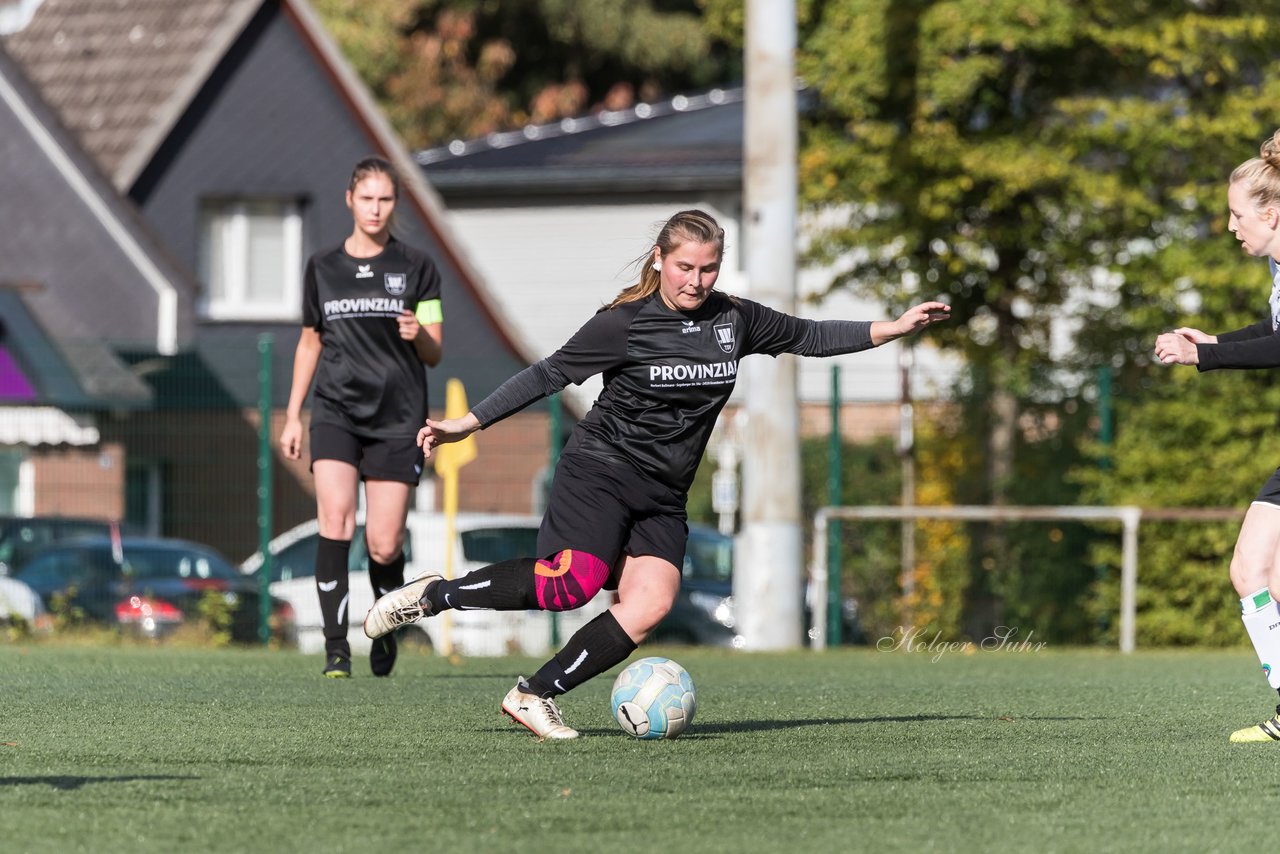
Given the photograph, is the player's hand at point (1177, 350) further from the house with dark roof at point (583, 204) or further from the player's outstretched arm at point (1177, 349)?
the house with dark roof at point (583, 204)

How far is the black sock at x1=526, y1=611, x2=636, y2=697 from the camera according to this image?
6.95 m

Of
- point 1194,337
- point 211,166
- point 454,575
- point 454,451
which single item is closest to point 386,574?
point 1194,337

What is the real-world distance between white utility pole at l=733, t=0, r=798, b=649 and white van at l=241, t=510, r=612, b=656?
135cm

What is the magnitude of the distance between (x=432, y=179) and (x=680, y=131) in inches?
166

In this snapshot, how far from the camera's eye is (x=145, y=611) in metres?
→ 15.3

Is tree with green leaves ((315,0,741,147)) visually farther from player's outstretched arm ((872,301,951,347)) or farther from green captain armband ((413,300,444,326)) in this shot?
player's outstretched arm ((872,301,951,347))

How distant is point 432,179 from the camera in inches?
1244

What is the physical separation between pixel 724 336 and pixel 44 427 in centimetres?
1129

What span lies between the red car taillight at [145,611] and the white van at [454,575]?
707 mm

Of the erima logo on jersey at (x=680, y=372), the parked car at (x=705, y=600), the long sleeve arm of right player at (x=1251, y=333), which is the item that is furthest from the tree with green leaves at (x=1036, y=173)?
the erima logo on jersey at (x=680, y=372)

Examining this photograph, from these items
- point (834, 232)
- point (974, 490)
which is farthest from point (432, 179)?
point (974, 490)

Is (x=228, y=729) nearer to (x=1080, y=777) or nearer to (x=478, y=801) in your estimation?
(x=478, y=801)

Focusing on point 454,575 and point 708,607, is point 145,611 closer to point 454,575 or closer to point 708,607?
point 454,575

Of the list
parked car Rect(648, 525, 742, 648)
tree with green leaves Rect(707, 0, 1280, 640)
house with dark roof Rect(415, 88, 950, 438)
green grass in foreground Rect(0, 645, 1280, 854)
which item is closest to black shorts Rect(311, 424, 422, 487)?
green grass in foreground Rect(0, 645, 1280, 854)
